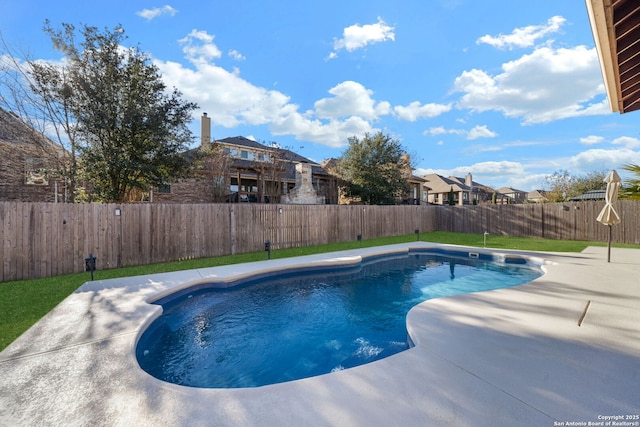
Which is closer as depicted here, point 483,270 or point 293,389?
point 293,389

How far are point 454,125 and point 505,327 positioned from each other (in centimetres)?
1907

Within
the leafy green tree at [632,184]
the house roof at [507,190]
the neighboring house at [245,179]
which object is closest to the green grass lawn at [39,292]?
the neighboring house at [245,179]

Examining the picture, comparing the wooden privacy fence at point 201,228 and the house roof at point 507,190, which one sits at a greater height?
the house roof at point 507,190

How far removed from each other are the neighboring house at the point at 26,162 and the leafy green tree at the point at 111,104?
139cm

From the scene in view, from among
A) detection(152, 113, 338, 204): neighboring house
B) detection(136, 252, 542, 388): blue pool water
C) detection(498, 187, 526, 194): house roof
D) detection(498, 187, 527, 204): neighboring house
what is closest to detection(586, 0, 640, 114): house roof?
detection(136, 252, 542, 388): blue pool water

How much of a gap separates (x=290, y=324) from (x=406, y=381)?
8.91ft

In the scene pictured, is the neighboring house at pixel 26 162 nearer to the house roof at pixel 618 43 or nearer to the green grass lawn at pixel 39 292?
the green grass lawn at pixel 39 292

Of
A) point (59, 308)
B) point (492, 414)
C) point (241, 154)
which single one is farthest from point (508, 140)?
point (59, 308)

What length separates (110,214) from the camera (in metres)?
7.45

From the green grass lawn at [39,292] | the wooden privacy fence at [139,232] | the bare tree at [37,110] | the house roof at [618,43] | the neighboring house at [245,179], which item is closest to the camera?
the house roof at [618,43]

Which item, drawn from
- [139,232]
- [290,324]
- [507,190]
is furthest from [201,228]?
[507,190]

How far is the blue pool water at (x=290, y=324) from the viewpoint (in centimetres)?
331

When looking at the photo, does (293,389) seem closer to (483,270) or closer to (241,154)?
(483,270)

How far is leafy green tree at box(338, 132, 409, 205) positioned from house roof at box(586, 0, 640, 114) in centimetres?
1659
